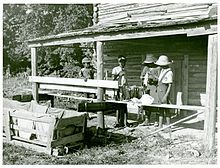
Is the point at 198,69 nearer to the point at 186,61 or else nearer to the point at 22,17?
the point at 186,61

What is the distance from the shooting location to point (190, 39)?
9602 mm

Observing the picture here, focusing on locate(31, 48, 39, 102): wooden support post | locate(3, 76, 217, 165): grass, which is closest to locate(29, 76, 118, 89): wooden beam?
locate(31, 48, 39, 102): wooden support post

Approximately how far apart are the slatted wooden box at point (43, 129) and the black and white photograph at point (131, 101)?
0.02 metres

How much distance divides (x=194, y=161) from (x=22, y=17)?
69.6 feet

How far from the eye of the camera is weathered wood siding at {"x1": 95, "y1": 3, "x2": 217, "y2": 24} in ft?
29.4

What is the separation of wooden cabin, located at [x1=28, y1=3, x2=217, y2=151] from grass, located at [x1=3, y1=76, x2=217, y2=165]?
78.3 inches

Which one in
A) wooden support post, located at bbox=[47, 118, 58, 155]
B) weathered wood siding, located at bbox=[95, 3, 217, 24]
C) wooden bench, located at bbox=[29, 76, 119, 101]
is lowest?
wooden support post, located at bbox=[47, 118, 58, 155]

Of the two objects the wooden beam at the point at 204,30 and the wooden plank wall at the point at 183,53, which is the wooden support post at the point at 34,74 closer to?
the wooden plank wall at the point at 183,53

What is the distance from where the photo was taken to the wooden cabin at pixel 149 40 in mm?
7630

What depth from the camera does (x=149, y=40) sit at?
9.80 meters

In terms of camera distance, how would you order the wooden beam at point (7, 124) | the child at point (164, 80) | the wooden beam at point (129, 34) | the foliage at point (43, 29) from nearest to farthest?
the wooden beam at point (129, 34) → the wooden beam at point (7, 124) → the child at point (164, 80) → the foliage at point (43, 29)

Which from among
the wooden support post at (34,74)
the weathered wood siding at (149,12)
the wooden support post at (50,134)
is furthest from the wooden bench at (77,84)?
the weathered wood siding at (149,12)

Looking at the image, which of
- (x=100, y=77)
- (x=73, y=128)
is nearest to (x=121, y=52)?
(x=100, y=77)

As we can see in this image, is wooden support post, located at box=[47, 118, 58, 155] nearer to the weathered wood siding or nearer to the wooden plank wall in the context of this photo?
the wooden plank wall
